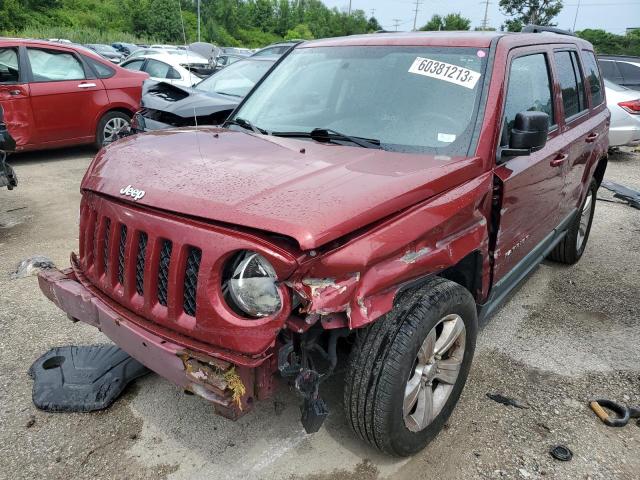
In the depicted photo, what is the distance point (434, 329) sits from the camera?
2.42 meters

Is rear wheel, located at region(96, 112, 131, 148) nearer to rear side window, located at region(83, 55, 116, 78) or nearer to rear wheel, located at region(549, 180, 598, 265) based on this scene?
rear side window, located at region(83, 55, 116, 78)

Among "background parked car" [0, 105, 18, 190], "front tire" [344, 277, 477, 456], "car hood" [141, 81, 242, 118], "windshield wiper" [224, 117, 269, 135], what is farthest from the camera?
"car hood" [141, 81, 242, 118]

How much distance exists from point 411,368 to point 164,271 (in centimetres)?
110

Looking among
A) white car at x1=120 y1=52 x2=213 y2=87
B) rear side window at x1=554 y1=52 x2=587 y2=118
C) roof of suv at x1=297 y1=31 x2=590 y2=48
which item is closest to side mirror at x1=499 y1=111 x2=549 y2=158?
roof of suv at x1=297 y1=31 x2=590 y2=48

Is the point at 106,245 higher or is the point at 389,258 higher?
the point at 389,258

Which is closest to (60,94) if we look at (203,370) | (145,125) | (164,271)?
(145,125)

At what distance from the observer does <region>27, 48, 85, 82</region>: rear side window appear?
24.8ft

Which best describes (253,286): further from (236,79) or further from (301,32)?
(301,32)

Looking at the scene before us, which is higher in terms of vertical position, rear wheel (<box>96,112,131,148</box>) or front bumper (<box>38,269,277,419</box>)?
front bumper (<box>38,269,277,419</box>)

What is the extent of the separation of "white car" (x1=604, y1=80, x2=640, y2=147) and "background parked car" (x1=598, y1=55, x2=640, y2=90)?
2.69 m

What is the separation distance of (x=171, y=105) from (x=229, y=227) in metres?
4.30

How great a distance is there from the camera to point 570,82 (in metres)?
4.02

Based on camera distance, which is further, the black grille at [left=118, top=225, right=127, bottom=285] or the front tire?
the black grille at [left=118, top=225, right=127, bottom=285]

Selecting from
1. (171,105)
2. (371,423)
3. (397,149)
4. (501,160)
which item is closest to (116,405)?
(371,423)
